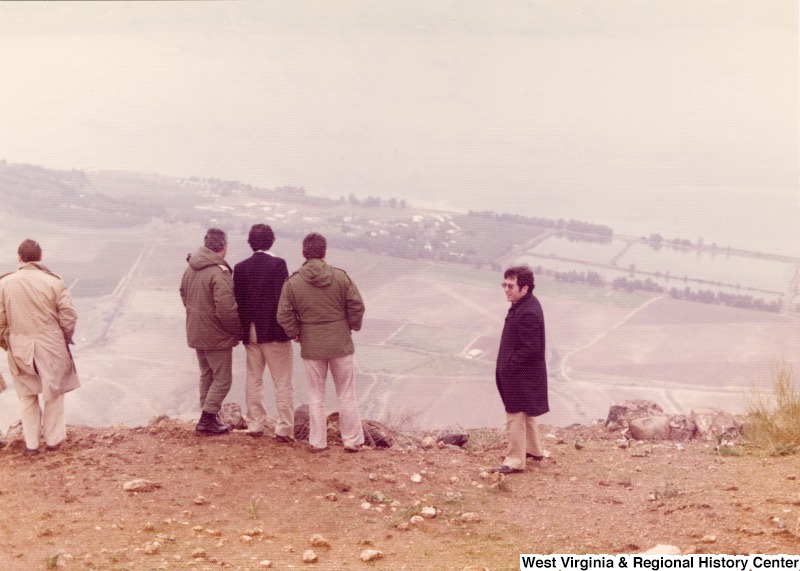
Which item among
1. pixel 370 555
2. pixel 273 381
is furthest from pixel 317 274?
pixel 370 555

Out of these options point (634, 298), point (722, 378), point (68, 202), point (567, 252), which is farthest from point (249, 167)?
point (722, 378)

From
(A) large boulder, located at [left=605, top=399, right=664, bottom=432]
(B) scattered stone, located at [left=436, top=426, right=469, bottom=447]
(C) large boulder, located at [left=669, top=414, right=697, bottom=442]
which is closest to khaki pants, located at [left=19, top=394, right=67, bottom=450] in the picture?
(B) scattered stone, located at [left=436, top=426, right=469, bottom=447]

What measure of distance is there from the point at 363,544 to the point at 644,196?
77.9m

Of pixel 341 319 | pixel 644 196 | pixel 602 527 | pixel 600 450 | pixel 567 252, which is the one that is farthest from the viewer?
pixel 644 196

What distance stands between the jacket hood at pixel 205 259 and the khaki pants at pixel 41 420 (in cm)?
181

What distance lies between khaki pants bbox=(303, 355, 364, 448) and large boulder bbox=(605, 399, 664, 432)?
3.61 m

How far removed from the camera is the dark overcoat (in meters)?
7.54

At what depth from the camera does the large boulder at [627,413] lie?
33.8 ft

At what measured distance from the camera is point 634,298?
4872 centimetres

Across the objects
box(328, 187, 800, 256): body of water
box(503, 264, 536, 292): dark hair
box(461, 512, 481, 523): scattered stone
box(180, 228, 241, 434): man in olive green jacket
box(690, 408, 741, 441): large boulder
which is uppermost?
box(328, 187, 800, 256): body of water

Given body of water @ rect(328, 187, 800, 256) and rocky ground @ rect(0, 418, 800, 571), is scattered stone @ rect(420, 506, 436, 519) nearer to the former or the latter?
rocky ground @ rect(0, 418, 800, 571)

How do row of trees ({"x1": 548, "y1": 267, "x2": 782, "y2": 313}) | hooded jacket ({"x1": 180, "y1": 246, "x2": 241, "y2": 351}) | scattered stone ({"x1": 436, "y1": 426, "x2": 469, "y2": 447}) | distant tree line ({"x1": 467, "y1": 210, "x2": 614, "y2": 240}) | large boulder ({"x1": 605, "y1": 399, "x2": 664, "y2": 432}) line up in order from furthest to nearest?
distant tree line ({"x1": 467, "y1": 210, "x2": 614, "y2": 240}), row of trees ({"x1": 548, "y1": 267, "x2": 782, "y2": 313}), large boulder ({"x1": 605, "y1": 399, "x2": 664, "y2": 432}), scattered stone ({"x1": 436, "y1": 426, "x2": 469, "y2": 447}), hooded jacket ({"x1": 180, "y1": 246, "x2": 241, "y2": 351})

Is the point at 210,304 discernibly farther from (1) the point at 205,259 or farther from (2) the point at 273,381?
(2) the point at 273,381

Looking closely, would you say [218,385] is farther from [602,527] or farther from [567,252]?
[567,252]
